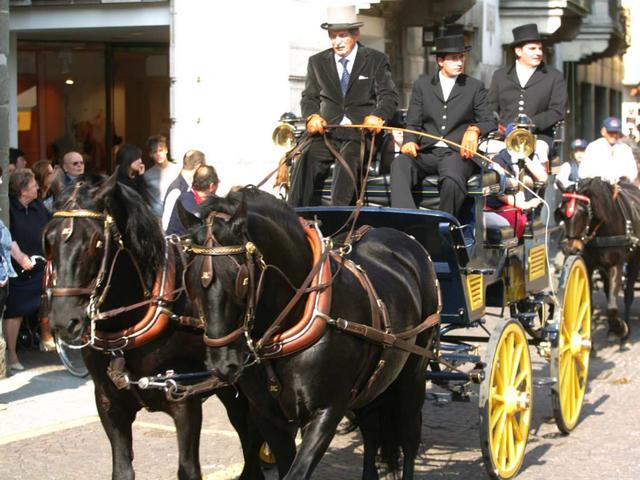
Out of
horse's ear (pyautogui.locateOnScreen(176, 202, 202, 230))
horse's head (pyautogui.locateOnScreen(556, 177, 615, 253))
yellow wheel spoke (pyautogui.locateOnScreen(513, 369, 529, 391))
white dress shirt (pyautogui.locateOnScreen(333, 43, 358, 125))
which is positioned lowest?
yellow wheel spoke (pyautogui.locateOnScreen(513, 369, 529, 391))

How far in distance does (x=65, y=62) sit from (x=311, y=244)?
429 inches

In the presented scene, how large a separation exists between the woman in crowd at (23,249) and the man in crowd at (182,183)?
60.3 inches

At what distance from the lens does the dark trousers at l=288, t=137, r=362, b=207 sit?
797 centimetres

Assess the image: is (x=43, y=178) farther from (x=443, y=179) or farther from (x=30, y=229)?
(x=443, y=179)

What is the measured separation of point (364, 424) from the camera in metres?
6.88

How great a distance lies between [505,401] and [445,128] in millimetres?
1992

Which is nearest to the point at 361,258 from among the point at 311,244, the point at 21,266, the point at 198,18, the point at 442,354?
the point at 311,244

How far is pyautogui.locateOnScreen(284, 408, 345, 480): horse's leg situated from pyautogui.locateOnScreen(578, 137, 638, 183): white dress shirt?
367 inches

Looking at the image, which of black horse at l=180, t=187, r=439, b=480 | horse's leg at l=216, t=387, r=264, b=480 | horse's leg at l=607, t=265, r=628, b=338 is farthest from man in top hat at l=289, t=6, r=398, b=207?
horse's leg at l=607, t=265, r=628, b=338

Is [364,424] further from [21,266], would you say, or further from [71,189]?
[21,266]

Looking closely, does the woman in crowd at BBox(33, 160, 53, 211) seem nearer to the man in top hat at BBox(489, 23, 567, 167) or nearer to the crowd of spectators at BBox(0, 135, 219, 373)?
the crowd of spectators at BBox(0, 135, 219, 373)

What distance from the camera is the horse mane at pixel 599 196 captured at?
1273 centimetres

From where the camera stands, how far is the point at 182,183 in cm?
1017

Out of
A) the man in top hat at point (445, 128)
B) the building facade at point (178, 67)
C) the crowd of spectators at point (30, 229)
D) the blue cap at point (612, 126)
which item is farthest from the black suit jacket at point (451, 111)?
the blue cap at point (612, 126)
